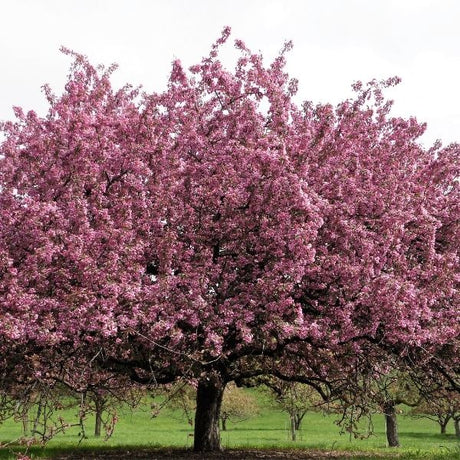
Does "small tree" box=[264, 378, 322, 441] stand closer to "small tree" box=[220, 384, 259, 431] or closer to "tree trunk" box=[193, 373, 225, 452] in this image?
"tree trunk" box=[193, 373, 225, 452]

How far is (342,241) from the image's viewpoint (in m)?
14.8

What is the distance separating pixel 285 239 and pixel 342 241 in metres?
1.77

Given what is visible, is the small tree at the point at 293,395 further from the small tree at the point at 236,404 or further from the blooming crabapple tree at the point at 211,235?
the small tree at the point at 236,404

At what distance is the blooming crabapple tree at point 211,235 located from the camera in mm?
13117

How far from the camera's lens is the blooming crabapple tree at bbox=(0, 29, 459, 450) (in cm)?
1312

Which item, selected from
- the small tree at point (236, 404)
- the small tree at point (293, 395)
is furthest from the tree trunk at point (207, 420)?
the small tree at point (236, 404)

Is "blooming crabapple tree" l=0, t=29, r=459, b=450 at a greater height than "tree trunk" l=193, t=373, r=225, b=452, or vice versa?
"blooming crabapple tree" l=0, t=29, r=459, b=450

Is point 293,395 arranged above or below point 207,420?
above

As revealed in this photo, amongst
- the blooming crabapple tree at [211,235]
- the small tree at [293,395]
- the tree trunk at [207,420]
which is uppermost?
the blooming crabapple tree at [211,235]

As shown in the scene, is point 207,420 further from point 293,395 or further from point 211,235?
point 211,235

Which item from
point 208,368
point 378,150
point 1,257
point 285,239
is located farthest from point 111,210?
point 378,150

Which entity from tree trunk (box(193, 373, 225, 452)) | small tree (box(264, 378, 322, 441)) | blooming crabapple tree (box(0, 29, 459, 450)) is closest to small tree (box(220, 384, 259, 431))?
small tree (box(264, 378, 322, 441))

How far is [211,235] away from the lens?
15.6 m

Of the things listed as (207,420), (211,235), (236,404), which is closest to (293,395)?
(207,420)
